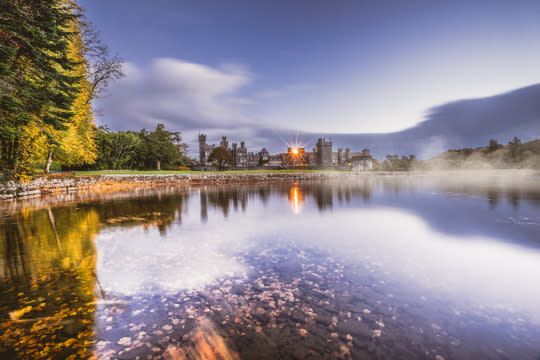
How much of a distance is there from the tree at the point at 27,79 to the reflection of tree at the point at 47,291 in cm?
903

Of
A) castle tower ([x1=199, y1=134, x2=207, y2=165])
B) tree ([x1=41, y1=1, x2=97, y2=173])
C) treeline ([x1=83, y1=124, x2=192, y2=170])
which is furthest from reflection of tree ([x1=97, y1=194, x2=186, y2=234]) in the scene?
castle tower ([x1=199, y1=134, x2=207, y2=165])

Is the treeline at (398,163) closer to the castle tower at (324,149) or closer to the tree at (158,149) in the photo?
the castle tower at (324,149)

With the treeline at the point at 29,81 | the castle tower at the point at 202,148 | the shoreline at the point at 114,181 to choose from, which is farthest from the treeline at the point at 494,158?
the treeline at the point at 29,81

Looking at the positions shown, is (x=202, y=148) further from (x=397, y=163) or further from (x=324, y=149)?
(x=397, y=163)

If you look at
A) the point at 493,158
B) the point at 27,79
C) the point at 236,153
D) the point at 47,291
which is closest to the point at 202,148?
the point at 236,153

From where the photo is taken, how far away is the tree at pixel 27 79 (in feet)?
41.4

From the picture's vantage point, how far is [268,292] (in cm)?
473

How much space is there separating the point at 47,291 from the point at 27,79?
59.8 ft

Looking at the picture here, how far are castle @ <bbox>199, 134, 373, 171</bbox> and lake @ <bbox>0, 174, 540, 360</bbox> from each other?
2904 inches

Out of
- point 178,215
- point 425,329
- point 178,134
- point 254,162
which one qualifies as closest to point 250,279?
point 425,329

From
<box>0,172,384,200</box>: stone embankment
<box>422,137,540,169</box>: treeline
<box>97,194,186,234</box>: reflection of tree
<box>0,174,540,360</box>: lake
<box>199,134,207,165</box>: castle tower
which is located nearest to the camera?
<box>0,174,540,360</box>: lake

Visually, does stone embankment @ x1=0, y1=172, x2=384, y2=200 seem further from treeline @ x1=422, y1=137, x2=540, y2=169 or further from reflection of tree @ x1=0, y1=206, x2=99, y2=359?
treeline @ x1=422, y1=137, x2=540, y2=169

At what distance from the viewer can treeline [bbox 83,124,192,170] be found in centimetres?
4406

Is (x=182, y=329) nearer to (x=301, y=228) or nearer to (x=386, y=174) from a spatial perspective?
(x=301, y=228)
